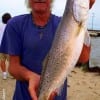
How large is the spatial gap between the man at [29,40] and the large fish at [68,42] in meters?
0.70

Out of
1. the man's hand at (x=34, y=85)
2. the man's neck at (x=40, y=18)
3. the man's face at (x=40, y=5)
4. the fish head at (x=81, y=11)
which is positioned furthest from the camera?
the man's neck at (x=40, y=18)

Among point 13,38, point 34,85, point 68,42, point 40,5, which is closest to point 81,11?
point 68,42

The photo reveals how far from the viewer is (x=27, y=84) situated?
450cm

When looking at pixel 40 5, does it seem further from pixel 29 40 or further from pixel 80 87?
pixel 80 87

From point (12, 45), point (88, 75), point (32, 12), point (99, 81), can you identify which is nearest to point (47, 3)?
point (32, 12)

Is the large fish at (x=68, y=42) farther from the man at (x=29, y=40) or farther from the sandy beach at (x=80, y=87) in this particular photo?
the sandy beach at (x=80, y=87)

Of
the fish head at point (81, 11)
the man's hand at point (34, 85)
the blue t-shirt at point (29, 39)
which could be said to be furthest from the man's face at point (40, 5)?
the fish head at point (81, 11)

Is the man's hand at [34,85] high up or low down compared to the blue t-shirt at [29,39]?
down

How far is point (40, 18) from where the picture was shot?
4395mm

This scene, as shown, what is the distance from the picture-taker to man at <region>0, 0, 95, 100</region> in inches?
171

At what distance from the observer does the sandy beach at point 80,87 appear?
38.9 ft

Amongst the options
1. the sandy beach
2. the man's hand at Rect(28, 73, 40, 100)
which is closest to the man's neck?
the man's hand at Rect(28, 73, 40, 100)

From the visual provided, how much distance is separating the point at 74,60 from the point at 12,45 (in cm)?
117

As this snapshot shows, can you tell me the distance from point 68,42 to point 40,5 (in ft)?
2.80
